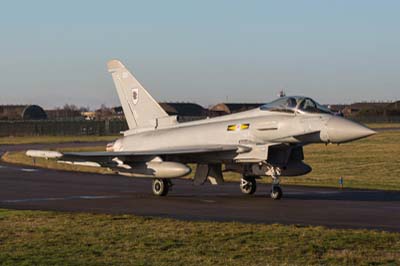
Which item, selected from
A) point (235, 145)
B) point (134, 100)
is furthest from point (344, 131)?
point (134, 100)

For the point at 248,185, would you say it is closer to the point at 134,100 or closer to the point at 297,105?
the point at 297,105

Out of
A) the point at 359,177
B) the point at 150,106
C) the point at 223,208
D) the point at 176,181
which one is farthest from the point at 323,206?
the point at 359,177

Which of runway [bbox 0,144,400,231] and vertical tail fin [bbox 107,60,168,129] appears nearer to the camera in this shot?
runway [bbox 0,144,400,231]

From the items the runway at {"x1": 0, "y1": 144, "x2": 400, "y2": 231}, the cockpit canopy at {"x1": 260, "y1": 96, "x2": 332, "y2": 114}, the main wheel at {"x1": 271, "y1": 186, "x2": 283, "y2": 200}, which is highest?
the cockpit canopy at {"x1": 260, "y1": 96, "x2": 332, "y2": 114}

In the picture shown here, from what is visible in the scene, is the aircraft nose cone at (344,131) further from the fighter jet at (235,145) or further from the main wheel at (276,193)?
the main wheel at (276,193)

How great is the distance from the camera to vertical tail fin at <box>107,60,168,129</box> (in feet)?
87.1

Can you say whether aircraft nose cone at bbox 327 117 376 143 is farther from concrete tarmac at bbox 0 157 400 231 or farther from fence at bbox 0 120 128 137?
fence at bbox 0 120 128 137

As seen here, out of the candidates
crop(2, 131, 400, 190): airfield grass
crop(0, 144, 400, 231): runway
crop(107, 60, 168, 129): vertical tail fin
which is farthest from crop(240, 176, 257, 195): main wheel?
crop(2, 131, 400, 190): airfield grass

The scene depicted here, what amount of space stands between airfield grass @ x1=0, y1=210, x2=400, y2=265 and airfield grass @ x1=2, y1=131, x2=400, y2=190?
537 inches

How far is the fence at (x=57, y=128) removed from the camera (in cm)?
10081

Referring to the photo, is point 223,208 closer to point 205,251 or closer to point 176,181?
point 205,251

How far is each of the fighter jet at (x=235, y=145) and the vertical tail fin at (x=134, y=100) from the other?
1.82ft

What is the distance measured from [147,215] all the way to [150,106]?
8.10 m

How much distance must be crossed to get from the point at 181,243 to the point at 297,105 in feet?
31.6
